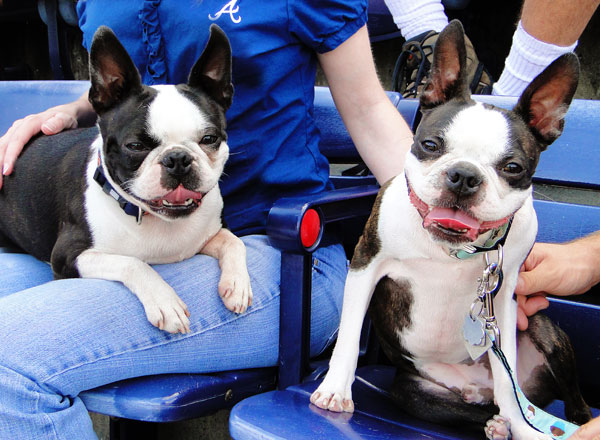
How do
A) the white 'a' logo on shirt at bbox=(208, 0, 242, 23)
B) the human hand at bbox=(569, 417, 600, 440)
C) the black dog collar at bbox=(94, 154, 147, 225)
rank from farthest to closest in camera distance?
1. the white 'a' logo on shirt at bbox=(208, 0, 242, 23)
2. the black dog collar at bbox=(94, 154, 147, 225)
3. the human hand at bbox=(569, 417, 600, 440)

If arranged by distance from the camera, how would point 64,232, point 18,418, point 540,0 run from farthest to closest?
point 540,0 < point 64,232 < point 18,418

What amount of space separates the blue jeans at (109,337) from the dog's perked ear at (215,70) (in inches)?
15.5

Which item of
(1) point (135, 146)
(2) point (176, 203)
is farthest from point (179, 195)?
(1) point (135, 146)

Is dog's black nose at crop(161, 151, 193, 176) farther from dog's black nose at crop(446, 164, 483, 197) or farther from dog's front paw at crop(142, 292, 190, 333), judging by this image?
dog's black nose at crop(446, 164, 483, 197)

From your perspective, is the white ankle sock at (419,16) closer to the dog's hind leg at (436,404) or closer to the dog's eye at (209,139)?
Result: the dog's eye at (209,139)

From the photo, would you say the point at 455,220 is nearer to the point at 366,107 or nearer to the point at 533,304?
the point at 533,304

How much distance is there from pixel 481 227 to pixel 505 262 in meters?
0.16

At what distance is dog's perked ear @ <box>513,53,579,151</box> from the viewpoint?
49.4 inches

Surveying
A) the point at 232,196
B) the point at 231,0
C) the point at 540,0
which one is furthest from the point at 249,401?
the point at 540,0

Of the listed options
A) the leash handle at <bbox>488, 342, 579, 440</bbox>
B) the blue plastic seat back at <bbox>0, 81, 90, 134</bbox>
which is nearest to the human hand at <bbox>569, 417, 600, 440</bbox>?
the leash handle at <bbox>488, 342, 579, 440</bbox>

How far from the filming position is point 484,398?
4.86ft

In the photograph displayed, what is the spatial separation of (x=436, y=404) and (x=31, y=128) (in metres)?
1.39

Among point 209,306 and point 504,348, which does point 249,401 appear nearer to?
point 209,306

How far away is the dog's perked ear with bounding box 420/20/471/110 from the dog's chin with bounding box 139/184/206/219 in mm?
560
